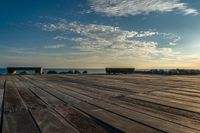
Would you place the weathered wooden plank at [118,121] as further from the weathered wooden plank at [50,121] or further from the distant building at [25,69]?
the distant building at [25,69]

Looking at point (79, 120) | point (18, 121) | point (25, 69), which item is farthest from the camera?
point (25, 69)

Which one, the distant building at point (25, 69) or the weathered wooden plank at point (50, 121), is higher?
the distant building at point (25, 69)

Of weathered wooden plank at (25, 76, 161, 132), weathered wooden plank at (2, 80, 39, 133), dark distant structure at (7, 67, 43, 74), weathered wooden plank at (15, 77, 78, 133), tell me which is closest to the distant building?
dark distant structure at (7, 67, 43, 74)

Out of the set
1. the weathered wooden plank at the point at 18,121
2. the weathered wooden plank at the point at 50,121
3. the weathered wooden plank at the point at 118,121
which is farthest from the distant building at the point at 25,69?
the weathered wooden plank at the point at 118,121

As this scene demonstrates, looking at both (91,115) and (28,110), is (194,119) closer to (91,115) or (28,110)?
(91,115)

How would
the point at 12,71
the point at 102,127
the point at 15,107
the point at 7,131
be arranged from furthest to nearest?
the point at 12,71 → the point at 15,107 → the point at 102,127 → the point at 7,131

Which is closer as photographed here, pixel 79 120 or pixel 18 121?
pixel 18 121

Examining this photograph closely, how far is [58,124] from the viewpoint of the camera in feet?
9.27

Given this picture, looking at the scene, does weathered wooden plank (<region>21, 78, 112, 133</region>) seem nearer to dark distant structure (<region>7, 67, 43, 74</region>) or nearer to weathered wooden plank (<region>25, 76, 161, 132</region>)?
weathered wooden plank (<region>25, 76, 161, 132</region>)

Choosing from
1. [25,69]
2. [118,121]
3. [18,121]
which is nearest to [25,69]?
[25,69]

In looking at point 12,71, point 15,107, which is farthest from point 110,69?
point 15,107

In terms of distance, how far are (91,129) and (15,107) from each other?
6.15ft

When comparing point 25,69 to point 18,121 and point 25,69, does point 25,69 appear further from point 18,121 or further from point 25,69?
point 18,121

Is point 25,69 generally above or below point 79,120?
above
